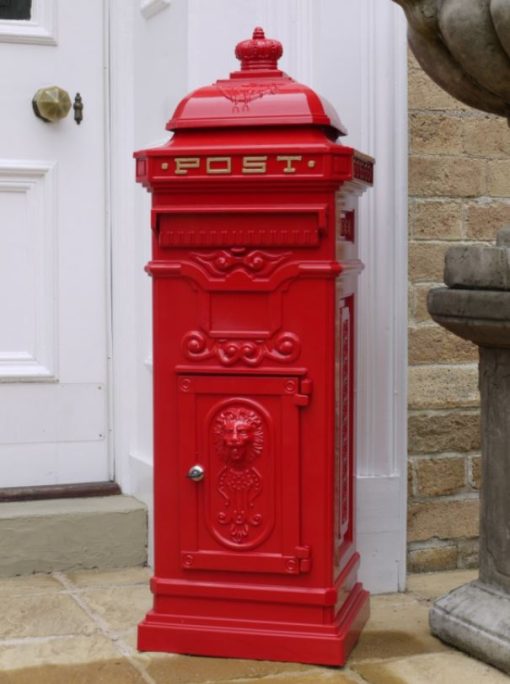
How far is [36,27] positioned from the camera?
3646 mm

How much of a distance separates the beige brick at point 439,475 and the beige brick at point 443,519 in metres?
0.04

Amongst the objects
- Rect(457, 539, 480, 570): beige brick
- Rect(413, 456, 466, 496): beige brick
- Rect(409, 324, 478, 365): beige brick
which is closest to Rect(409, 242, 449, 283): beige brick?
Rect(409, 324, 478, 365): beige brick

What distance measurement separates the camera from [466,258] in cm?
275

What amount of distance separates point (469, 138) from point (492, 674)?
1520mm

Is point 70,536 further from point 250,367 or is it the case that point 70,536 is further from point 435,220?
point 435,220

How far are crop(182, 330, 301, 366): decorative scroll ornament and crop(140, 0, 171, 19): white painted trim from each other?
118 cm

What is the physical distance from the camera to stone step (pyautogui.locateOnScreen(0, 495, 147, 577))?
11.4 feet

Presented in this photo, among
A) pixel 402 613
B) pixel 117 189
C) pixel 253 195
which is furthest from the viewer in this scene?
pixel 117 189

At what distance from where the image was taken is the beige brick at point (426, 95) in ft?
11.2

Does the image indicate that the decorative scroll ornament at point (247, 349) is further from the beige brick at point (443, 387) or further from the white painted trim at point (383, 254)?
the beige brick at point (443, 387)

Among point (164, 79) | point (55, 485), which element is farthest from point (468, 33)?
point (55, 485)

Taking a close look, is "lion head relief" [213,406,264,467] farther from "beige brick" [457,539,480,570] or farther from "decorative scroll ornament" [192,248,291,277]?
"beige brick" [457,539,480,570]

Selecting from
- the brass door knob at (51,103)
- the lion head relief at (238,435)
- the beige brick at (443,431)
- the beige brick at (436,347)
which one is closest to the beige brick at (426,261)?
the beige brick at (436,347)

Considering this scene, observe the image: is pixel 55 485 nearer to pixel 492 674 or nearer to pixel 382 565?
pixel 382 565
